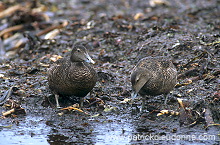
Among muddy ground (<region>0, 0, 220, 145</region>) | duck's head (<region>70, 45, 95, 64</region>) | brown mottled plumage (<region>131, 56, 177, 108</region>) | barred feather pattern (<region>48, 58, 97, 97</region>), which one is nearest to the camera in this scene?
muddy ground (<region>0, 0, 220, 145</region>)

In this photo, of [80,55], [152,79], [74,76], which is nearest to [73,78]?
[74,76]

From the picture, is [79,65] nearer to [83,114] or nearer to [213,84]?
[83,114]

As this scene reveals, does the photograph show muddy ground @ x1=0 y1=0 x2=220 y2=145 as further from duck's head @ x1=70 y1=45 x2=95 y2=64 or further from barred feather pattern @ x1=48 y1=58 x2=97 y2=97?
duck's head @ x1=70 y1=45 x2=95 y2=64

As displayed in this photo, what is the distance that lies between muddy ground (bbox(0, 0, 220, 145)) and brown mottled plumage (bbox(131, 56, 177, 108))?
1.24 ft

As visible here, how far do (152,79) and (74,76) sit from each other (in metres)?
1.41

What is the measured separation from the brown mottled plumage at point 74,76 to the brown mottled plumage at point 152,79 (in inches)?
32.2

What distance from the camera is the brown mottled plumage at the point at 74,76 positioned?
25.0 feet

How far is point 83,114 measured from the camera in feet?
25.2

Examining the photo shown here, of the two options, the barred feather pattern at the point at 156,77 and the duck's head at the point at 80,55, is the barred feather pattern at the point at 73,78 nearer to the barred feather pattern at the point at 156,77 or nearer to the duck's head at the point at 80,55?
the duck's head at the point at 80,55

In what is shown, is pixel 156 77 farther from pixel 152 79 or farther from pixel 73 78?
pixel 73 78

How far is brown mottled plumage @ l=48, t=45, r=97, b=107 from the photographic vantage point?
25.0ft

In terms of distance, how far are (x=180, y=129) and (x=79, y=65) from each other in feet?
7.20

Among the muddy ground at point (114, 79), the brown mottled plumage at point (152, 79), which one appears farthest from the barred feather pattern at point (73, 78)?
the brown mottled plumage at point (152, 79)

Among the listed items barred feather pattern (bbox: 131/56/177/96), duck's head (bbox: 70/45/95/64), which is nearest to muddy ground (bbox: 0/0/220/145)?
barred feather pattern (bbox: 131/56/177/96)
